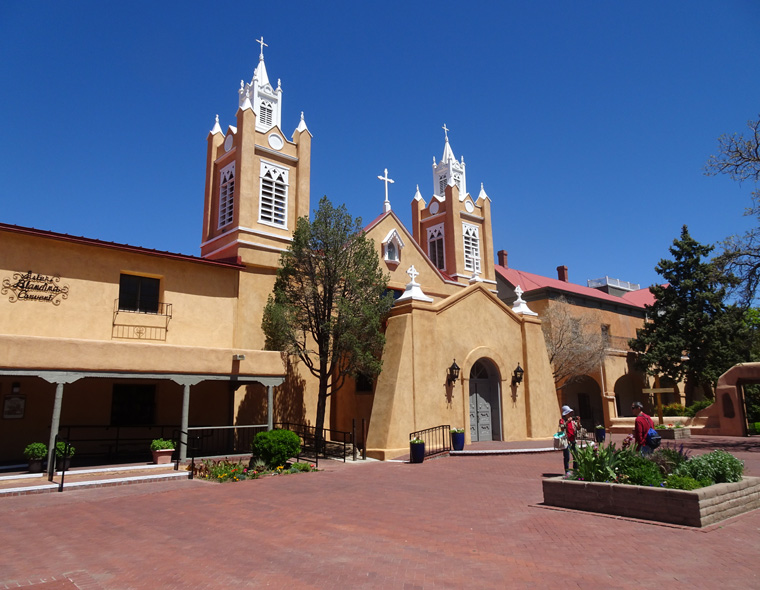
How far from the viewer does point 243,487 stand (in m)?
13.0

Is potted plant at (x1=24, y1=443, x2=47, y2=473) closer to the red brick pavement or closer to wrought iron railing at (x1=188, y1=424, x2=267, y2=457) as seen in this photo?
the red brick pavement

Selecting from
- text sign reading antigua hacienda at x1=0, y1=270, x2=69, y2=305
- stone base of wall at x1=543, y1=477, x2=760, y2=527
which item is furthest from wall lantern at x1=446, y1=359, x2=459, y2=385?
text sign reading antigua hacienda at x1=0, y1=270, x2=69, y2=305

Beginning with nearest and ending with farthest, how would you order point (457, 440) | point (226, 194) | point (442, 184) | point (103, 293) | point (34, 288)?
point (34, 288) < point (103, 293) < point (457, 440) < point (226, 194) < point (442, 184)

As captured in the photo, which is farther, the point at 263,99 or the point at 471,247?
the point at 471,247

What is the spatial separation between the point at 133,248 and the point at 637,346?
31427 millimetres

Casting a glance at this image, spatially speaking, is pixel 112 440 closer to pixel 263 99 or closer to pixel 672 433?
pixel 263 99

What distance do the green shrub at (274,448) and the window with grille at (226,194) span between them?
11171mm

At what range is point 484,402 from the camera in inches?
899

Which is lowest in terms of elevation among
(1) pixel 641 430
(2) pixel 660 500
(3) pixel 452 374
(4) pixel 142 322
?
(2) pixel 660 500

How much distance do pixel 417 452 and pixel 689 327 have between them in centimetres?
2549

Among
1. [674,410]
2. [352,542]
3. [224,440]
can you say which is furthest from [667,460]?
[674,410]

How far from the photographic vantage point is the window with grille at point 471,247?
33188mm

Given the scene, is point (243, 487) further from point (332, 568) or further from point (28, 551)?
point (332, 568)

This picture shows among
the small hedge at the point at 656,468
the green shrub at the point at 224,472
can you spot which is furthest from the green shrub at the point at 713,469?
the green shrub at the point at 224,472
